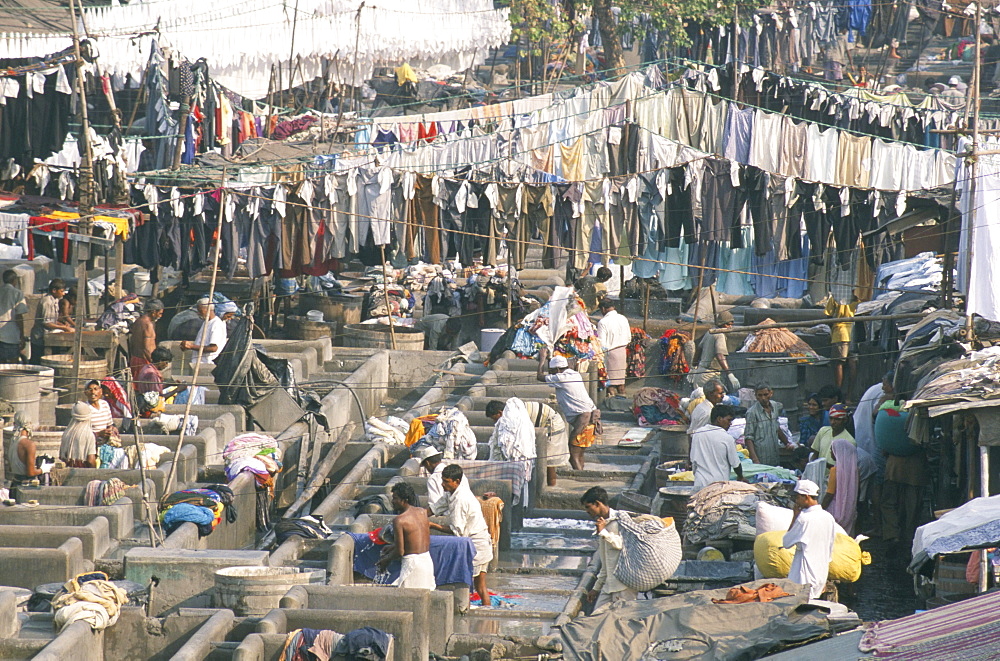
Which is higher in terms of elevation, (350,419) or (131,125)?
(131,125)

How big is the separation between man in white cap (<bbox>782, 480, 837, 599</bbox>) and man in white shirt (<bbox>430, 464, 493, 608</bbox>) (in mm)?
2697

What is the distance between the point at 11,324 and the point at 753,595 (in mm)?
12528

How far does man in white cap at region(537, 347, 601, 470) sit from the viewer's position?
663 inches

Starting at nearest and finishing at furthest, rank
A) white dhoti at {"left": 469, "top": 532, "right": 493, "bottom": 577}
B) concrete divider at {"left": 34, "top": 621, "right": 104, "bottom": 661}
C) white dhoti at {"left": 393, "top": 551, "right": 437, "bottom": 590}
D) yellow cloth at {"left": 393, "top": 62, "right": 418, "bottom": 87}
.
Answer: concrete divider at {"left": 34, "top": 621, "right": 104, "bottom": 661}
white dhoti at {"left": 393, "top": 551, "right": 437, "bottom": 590}
white dhoti at {"left": 469, "top": 532, "right": 493, "bottom": 577}
yellow cloth at {"left": 393, "top": 62, "right": 418, "bottom": 87}

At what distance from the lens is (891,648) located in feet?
28.8

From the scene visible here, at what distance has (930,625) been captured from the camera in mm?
8977

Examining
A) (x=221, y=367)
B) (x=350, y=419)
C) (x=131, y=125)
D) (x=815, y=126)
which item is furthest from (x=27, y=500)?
(x=815, y=126)

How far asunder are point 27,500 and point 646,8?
23.4 meters

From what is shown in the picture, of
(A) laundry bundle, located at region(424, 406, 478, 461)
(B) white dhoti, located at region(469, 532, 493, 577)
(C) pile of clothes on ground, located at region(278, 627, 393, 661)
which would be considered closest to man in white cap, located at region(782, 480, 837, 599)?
(B) white dhoti, located at region(469, 532, 493, 577)

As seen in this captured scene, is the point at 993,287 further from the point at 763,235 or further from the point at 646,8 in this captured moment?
the point at 646,8

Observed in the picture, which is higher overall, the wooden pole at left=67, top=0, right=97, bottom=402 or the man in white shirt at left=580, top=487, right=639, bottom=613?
the wooden pole at left=67, top=0, right=97, bottom=402

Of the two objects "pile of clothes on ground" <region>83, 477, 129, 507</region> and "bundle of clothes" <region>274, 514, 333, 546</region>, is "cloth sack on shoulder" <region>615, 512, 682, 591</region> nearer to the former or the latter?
→ "bundle of clothes" <region>274, 514, 333, 546</region>

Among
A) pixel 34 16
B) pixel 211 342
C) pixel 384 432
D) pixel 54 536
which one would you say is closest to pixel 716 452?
pixel 384 432

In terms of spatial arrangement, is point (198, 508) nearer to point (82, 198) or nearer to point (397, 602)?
point (397, 602)
